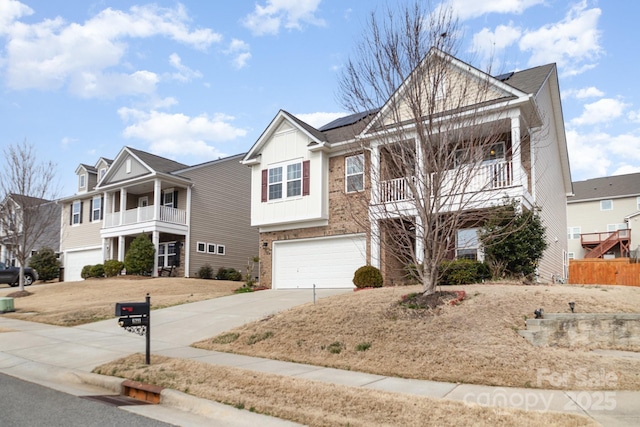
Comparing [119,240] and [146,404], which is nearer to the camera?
[146,404]

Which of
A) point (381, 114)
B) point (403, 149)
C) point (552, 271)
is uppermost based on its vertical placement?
point (381, 114)

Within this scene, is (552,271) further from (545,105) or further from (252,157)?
(252,157)

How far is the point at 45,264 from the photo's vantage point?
108 ft

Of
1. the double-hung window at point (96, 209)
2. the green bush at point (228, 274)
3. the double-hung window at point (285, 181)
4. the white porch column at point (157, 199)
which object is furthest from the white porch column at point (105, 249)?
the double-hung window at point (285, 181)

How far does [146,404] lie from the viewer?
711 centimetres

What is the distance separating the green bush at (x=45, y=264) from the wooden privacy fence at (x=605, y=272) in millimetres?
30357

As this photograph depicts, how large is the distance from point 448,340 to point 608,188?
41701 millimetres

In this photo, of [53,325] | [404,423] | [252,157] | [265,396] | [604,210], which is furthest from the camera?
[604,210]

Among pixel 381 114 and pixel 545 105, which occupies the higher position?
pixel 545 105

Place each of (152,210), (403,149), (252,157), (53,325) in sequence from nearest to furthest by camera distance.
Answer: (403,149), (53,325), (252,157), (152,210)

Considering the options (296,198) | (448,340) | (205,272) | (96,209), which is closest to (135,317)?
(448,340)

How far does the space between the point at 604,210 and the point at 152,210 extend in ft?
118

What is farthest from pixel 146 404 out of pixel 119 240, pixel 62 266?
pixel 62 266

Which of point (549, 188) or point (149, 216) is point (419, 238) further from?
point (149, 216)
